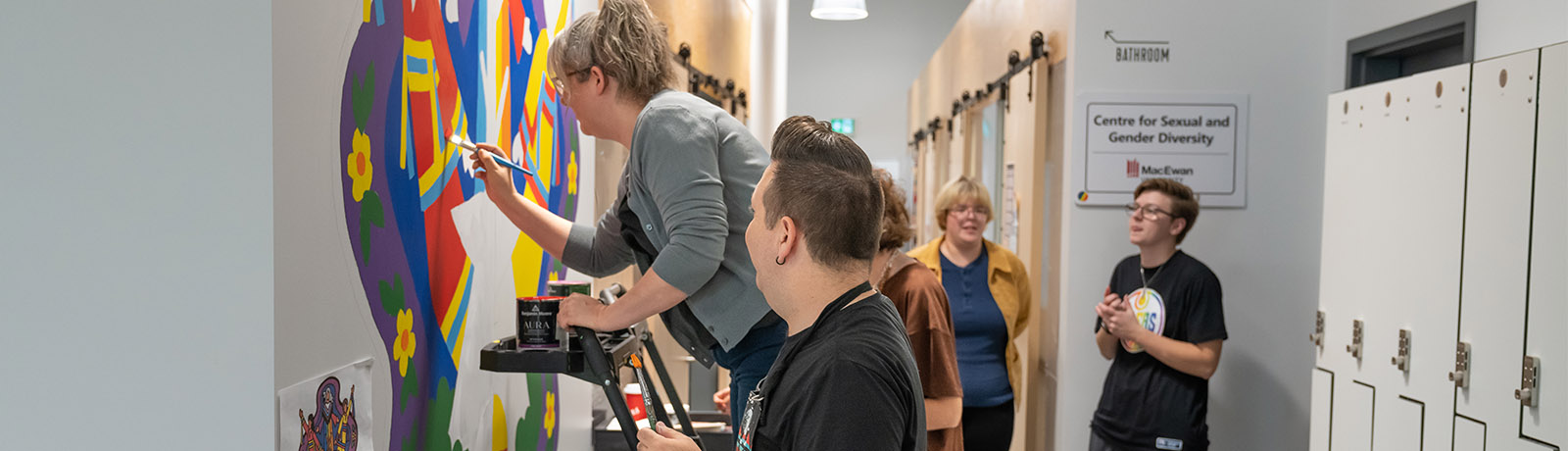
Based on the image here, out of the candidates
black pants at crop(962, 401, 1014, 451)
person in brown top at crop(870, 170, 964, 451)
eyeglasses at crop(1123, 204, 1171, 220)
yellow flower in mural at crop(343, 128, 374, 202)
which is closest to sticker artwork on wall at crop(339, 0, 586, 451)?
yellow flower in mural at crop(343, 128, 374, 202)

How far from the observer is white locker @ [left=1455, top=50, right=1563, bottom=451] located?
241 centimetres

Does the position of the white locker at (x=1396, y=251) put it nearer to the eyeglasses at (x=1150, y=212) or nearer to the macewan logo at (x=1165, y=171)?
the eyeglasses at (x=1150, y=212)

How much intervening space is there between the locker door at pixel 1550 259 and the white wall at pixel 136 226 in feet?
7.98

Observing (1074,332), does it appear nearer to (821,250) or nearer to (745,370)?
(745,370)

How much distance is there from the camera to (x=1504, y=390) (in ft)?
8.04

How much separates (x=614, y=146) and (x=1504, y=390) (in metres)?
2.57

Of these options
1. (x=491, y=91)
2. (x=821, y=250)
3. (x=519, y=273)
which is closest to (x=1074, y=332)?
(x=519, y=273)

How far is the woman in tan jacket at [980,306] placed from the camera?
12.2 ft

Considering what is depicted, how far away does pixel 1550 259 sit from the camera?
7.63 ft

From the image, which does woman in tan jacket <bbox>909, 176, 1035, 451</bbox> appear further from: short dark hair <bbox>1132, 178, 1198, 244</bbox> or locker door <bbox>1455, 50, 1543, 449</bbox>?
locker door <bbox>1455, 50, 1543, 449</bbox>

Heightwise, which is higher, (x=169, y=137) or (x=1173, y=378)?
(x=169, y=137)

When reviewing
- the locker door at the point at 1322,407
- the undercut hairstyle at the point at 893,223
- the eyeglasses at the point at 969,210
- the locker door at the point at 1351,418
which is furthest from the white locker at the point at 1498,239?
the eyeglasses at the point at 969,210

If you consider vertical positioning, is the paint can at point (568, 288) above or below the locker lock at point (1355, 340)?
above

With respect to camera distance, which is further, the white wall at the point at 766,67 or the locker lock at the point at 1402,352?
the white wall at the point at 766,67
